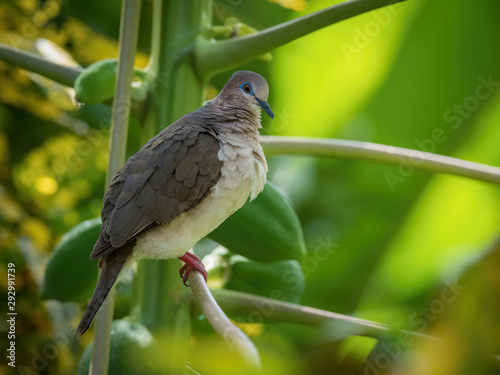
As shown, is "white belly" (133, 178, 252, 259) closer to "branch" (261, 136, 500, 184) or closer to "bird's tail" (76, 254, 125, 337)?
"bird's tail" (76, 254, 125, 337)

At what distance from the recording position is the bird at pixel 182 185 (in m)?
0.95

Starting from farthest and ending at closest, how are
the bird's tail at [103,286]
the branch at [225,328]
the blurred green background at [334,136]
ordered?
the blurred green background at [334,136] → the bird's tail at [103,286] → the branch at [225,328]

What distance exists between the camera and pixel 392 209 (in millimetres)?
1592

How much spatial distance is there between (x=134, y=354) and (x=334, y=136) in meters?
0.93

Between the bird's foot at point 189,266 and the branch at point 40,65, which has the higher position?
the branch at point 40,65

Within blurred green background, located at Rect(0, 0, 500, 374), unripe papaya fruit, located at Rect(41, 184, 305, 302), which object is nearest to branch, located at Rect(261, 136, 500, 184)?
unripe papaya fruit, located at Rect(41, 184, 305, 302)

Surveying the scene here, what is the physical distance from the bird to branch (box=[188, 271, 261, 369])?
0.10m

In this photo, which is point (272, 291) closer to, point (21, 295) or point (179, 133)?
point (179, 133)

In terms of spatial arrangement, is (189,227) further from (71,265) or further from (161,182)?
(71,265)

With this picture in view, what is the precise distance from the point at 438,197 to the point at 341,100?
0.37 metres

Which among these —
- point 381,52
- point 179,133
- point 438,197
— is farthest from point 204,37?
point 438,197

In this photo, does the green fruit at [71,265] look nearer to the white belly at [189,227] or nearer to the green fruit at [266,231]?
the white belly at [189,227]

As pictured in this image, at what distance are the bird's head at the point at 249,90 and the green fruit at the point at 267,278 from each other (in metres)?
0.32

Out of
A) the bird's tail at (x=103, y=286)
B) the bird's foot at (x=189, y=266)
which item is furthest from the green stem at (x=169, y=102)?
the bird's tail at (x=103, y=286)
